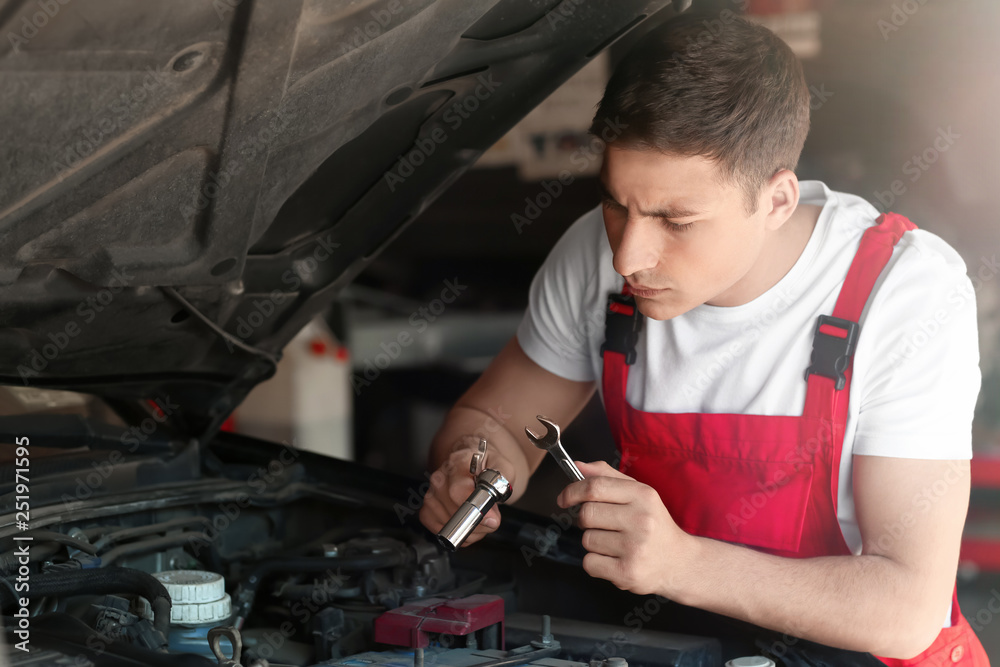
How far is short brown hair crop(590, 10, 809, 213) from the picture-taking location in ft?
3.71

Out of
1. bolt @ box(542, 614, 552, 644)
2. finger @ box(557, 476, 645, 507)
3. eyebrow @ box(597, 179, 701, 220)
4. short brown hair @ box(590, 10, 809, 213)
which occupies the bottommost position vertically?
bolt @ box(542, 614, 552, 644)

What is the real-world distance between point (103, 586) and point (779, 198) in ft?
3.32

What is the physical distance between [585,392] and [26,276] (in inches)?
36.2

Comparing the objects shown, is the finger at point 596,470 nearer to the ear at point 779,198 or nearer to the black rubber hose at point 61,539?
the ear at point 779,198

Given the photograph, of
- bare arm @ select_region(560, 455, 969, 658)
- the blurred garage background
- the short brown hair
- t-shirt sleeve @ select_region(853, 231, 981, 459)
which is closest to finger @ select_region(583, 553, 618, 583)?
bare arm @ select_region(560, 455, 969, 658)

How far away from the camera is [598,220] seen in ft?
5.18

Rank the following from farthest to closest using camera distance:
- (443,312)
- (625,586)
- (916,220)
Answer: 1. (443,312)
2. (916,220)
3. (625,586)

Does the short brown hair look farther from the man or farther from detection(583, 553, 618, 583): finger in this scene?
detection(583, 553, 618, 583): finger

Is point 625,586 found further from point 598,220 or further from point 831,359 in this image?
point 598,220

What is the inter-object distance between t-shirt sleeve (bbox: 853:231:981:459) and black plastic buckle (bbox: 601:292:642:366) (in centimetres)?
35

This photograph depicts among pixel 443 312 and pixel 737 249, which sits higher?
pixel 443 312

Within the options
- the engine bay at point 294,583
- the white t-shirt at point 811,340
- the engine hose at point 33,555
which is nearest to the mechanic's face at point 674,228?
the white t-shirt at point 811,340

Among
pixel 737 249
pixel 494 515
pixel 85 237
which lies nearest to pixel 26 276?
pixel 85 237

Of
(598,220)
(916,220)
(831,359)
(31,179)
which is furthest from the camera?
(916,220)
